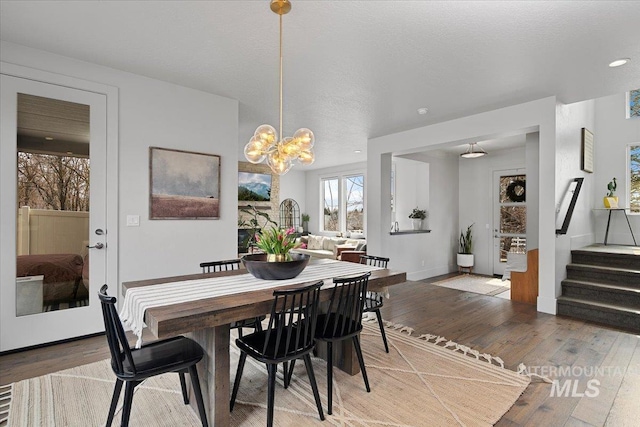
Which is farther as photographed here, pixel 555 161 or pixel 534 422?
pixel 555 161

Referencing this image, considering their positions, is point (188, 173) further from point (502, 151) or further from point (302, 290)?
point (502, 151)

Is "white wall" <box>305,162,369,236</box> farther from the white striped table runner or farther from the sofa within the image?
the white striped table runner

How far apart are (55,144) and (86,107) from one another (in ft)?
1.51

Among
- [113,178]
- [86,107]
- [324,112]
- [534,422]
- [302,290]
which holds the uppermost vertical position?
[324,112]

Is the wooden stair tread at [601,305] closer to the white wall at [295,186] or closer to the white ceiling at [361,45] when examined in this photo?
the white ceiling at [361,45]

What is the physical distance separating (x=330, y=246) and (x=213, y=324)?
6.55 m

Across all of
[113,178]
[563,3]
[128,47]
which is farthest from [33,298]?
[563,3]

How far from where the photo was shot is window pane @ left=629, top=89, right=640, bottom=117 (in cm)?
520

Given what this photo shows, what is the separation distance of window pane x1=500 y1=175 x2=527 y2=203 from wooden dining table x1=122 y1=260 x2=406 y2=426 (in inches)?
238

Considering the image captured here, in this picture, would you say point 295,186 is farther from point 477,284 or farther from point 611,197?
point 611,197

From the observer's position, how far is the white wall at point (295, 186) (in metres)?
9.74

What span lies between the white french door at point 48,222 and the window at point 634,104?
7.58 m

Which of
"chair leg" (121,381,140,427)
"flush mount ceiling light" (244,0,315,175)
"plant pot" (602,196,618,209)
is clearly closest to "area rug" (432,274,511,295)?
"plant pot" (602,196,618,209)

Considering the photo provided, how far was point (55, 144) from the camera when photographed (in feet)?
9.95
